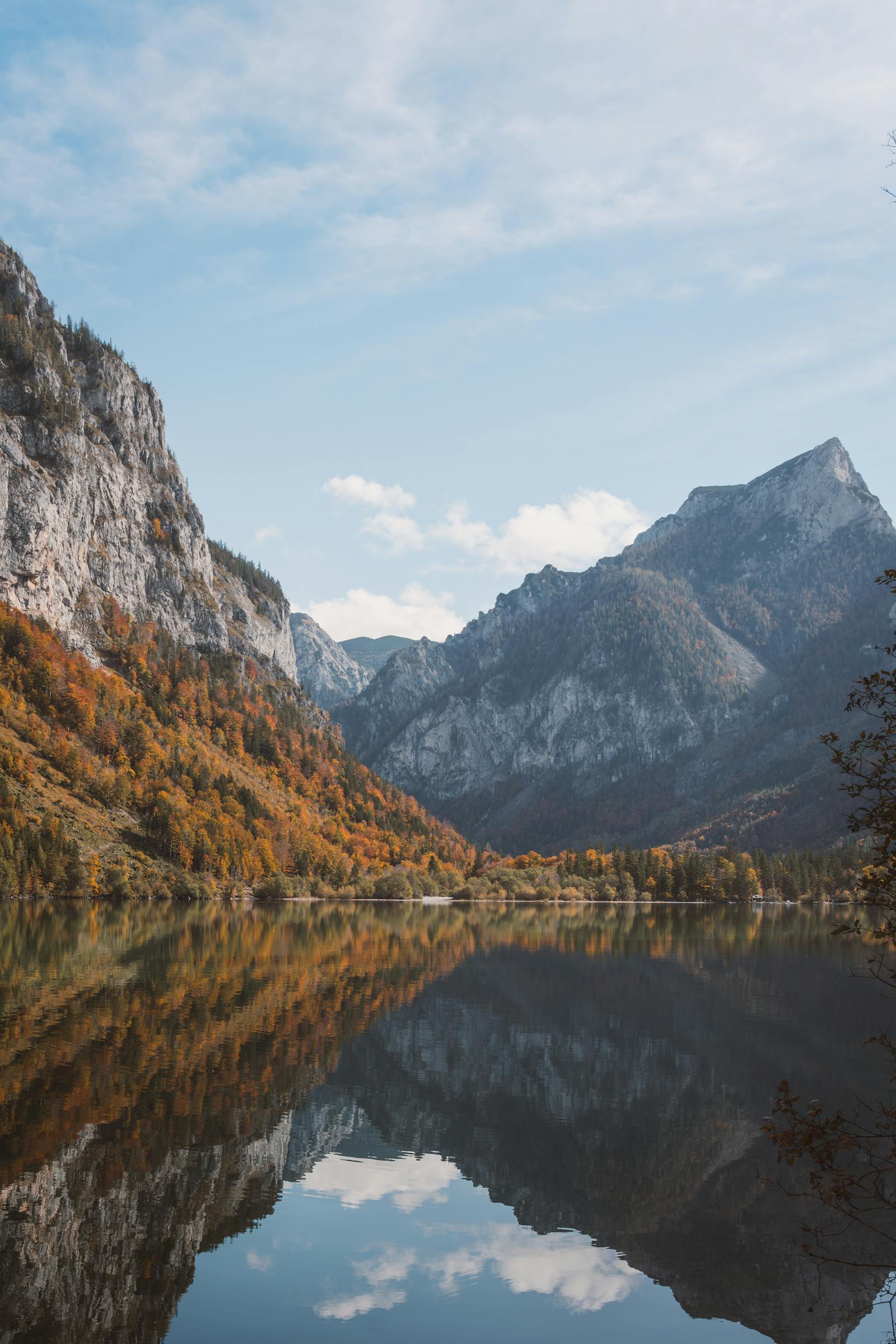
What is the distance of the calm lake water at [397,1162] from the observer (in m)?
18.2

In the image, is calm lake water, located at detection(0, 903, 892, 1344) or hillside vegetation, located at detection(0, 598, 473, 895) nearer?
calm lake water, located at detection(0, 903, 892, 1344)

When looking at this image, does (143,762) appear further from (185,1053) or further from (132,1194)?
(132,1194)

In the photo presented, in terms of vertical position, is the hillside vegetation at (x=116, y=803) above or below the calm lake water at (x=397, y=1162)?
above

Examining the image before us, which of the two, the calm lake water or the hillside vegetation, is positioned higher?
the hillside vegetation

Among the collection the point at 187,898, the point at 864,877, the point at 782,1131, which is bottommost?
the point at 187,898

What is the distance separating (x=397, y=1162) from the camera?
27.5 m

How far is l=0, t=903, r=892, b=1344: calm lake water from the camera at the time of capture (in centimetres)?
1823

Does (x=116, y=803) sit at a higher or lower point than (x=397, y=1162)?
higher

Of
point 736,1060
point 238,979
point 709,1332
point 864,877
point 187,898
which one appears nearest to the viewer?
point 864,877

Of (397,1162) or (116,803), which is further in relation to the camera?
(116,803)

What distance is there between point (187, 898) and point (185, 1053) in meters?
118

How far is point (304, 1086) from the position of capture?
3256 cm

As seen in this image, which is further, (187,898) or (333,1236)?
(187,898)

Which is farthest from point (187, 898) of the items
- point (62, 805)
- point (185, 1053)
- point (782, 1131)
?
point (782, 1131)
